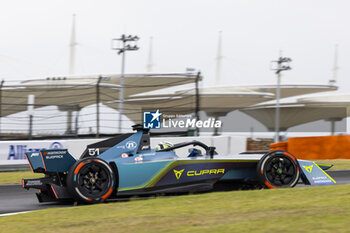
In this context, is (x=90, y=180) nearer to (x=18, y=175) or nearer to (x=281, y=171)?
(x=281, y=171)

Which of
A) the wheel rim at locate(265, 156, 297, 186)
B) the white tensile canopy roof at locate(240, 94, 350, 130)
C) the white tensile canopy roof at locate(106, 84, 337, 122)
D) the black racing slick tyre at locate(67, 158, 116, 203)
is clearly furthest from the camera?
the white tensile canopy roof at locate(240, 94, 350, 130)

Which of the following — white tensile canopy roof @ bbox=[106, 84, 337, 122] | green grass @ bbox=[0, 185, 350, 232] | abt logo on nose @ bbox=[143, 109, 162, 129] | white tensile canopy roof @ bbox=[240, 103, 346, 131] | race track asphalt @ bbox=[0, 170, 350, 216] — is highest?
white tensile canopy roof @ bbox=[106, 84, 337, 122]

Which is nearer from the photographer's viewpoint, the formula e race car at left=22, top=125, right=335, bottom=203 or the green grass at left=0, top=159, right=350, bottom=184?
the formula e race car at left=22, top=125, right=335, bottom=203

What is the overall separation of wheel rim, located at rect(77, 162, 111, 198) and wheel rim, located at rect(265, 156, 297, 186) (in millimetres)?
2511

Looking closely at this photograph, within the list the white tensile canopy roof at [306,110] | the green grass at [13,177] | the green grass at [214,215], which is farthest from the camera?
the white tensile canopy roof at [306,110]

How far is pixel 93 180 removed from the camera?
7598 mm

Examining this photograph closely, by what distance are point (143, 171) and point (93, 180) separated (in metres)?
0.75

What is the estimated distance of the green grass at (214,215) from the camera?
16.3 feet

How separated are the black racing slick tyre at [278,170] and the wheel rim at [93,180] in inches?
92.8

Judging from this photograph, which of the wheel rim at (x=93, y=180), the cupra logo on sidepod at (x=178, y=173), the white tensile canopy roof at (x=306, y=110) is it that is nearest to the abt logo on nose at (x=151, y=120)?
the cupra logo on sidepod at (x=178, y=173)

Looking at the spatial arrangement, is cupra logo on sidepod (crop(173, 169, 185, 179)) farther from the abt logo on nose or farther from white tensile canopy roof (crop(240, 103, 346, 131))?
white tensile canopy roof (crop(240, 103, 346, 131))

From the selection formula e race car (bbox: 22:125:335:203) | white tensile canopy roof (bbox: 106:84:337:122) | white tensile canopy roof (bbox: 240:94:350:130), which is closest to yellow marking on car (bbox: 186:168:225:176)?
formula e race car (bbox: 22:125:335:203)

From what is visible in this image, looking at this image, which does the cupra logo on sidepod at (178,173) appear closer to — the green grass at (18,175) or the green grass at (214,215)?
the green grass at (214,215)

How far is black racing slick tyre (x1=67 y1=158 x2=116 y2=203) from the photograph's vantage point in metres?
7.49
